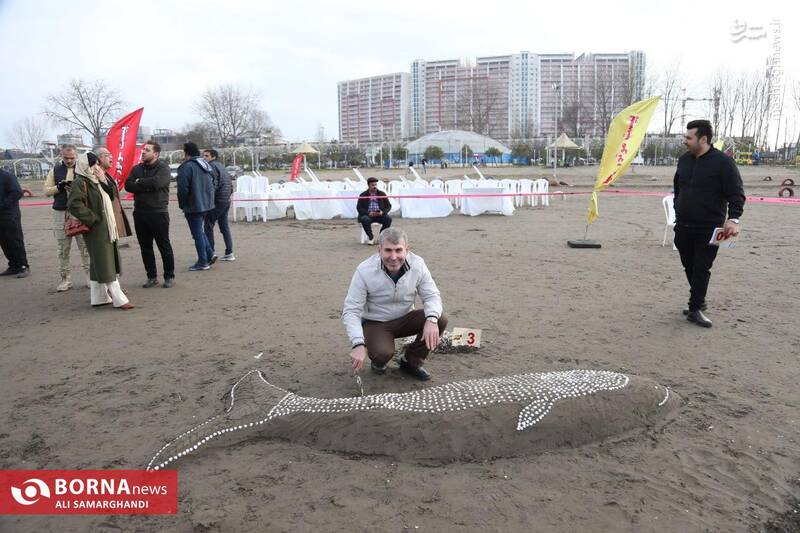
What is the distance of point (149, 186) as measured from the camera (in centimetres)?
673

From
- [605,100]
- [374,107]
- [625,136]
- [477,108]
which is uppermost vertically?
[374,107]

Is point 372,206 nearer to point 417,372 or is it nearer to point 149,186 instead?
point 149,186

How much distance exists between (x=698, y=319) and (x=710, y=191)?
127cm

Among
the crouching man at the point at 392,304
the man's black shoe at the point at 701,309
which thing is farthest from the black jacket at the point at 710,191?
the crouching man at the point at 392,304

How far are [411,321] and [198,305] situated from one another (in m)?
3.38

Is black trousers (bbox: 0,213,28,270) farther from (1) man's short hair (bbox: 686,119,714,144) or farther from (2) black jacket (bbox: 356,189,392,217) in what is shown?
(1) man's short hair (bbox: 686,119,714,144)

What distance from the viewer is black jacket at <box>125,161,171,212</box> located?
6711mm

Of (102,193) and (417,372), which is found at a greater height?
(102,193)

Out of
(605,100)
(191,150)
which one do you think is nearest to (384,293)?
(191,150)

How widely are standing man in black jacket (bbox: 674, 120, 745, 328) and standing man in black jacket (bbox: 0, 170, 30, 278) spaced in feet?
28.8

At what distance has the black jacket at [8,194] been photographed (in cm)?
771

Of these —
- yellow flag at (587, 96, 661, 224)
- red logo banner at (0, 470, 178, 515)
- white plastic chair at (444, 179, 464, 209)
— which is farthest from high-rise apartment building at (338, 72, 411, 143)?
red logo banner at (0, 470, 178, 515)

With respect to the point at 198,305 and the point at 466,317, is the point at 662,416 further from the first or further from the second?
the point at 198,305

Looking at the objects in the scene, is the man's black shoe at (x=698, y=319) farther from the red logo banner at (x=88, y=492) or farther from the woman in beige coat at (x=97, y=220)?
the woman in beige coat at (x=97, y=220)
